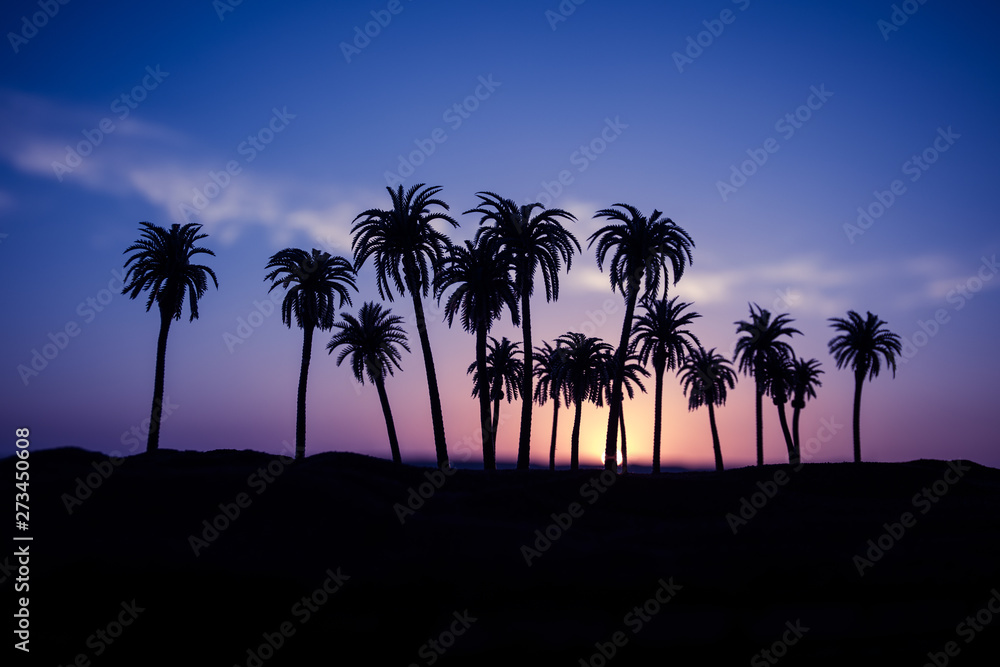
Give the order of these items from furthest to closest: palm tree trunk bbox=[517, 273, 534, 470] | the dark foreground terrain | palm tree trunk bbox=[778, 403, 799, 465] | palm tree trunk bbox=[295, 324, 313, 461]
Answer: palm tree trunk bbox=[778, 403, 799, 465]
palm tree trunk bbox=[295, 324, 313, 461]
palm tree trunk bbox=[517, 273, 534, 470]
the dark foreground terrain

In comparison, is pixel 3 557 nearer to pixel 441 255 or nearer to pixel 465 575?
pixel 465 575

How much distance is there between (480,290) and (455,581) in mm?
21594

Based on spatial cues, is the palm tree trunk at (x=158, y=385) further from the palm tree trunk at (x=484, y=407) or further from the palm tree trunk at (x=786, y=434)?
the palm tree trunk at (x=786, y=434)

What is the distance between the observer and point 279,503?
1327 centimetres

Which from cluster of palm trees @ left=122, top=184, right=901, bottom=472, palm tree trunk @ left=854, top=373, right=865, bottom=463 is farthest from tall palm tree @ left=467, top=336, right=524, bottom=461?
palm tree trunk @ left=854, top=373, right=865, bottom=463

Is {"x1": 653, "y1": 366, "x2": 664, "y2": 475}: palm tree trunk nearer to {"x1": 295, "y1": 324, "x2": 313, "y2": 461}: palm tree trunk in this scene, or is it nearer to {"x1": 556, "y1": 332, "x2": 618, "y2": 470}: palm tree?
{"x1": 556, "y1": 332, "x2": 618, "y2": 470}: palm tree

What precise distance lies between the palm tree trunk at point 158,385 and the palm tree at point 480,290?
55.2 feet

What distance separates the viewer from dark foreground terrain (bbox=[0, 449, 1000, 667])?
32.6 feet

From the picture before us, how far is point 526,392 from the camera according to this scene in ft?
101

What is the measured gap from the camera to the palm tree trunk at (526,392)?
30.1 meters

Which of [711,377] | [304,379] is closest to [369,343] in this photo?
[304,379]

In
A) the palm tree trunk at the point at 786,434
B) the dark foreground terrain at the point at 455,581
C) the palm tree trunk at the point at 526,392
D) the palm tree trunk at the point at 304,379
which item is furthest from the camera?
the palm tree trunk at the point at 786,434

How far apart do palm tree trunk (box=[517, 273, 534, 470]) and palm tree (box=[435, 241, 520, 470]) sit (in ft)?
2.17

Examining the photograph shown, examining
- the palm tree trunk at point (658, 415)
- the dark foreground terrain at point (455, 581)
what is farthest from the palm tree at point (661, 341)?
the dark foreground terrain at point (455, 581)
